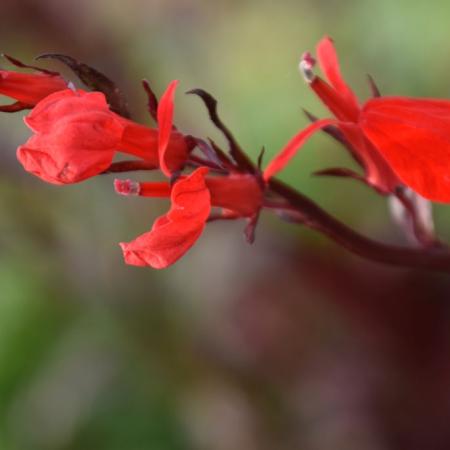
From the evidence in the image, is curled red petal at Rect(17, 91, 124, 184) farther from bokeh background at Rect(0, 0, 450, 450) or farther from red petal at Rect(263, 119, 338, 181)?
bokeh background at Rect(0, 0, 450, 450)

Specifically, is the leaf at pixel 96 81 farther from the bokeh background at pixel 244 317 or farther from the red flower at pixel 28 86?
the bokeh background at pixel 244 317

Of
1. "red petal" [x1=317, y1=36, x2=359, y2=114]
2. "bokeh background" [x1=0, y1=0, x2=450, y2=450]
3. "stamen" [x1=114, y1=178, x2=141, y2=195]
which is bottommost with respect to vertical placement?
"bokeh background" [x1=0, y1=0, x2=450, y2=450]

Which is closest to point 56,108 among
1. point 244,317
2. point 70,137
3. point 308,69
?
point 70,137

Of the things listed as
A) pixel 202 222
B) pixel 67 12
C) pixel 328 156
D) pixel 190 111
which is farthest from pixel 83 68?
pixel 67 12

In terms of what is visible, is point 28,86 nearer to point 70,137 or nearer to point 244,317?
point 70,137

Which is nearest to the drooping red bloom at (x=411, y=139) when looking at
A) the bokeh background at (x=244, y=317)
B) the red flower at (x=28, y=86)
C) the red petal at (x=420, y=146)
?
the red petal at (x=420, y=146)

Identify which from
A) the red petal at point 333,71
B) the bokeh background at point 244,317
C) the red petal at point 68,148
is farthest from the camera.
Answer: the bokeh background at point 244,317

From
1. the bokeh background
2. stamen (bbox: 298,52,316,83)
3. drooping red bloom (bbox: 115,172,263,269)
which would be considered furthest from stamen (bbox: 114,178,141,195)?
the bokeh background

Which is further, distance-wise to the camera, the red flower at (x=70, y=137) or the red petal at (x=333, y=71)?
the red petal at (x=333, y=71)
